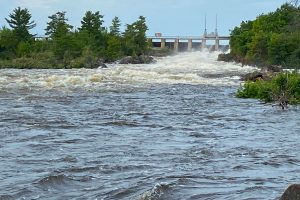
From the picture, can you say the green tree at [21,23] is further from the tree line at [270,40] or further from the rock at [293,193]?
the rock at [293,193]

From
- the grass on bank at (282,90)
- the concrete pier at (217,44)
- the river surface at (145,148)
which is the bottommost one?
the river surface at (145,148)

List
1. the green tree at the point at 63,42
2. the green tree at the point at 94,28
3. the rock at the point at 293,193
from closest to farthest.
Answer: the rock at the point at 293,193, the green tree at the point at 63,42, the green tree at the point at 94,28

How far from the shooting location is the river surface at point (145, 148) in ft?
29.9

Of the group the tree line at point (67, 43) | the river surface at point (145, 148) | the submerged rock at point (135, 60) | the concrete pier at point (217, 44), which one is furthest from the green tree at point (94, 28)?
the river surface at point (145, 148)

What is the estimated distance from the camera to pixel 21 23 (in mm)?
79188

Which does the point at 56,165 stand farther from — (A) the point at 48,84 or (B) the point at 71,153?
(A) the point at 48,84

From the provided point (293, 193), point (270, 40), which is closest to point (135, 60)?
point (270, 40)

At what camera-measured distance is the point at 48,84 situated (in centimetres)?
3153

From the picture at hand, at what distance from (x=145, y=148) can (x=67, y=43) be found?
5868 centimetres

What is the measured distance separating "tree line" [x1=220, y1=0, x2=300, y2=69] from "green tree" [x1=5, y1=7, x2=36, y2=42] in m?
26.9

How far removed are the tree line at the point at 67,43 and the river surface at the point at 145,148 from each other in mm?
38025

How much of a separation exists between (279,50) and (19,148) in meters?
47.8

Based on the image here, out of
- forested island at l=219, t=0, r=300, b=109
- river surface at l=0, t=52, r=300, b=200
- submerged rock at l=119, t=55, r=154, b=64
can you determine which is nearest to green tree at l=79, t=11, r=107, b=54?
submerged rock at l=119, t=55, r=154, b=64

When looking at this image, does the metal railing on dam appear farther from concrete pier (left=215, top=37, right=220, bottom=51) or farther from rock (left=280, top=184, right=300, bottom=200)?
rock (left=280, top=184, right=300, bottom=200)
